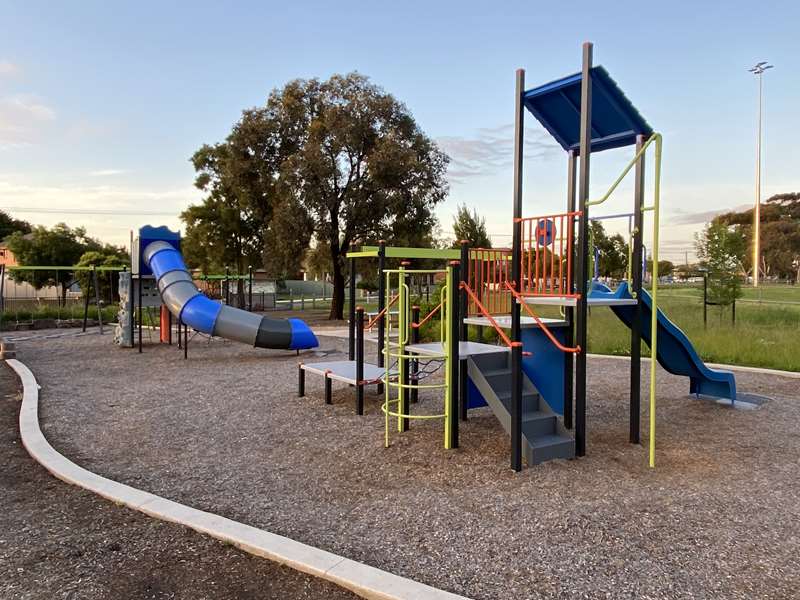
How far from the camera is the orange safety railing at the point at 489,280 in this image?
22.2 feet

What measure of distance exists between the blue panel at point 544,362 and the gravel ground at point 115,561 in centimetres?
341

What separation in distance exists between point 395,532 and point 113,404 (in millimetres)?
5558

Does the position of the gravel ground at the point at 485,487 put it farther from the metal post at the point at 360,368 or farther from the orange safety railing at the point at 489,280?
the orange safety railing at the point at 489,280

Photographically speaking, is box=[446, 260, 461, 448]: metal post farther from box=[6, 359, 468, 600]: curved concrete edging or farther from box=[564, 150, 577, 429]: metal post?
box=[6, 359, 468, 600]: curved concrete edging

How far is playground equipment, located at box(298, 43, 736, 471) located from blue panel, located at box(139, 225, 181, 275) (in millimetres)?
9843

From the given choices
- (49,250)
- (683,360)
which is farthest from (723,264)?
(49,250)

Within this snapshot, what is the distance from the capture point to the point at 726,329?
14.2m

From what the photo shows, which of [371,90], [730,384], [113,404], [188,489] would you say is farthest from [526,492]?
[371,90]

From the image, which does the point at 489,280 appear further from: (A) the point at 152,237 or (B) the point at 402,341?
(A) the point at 152,237

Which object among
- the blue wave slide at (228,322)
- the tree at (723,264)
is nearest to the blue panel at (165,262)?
the blue wave slide at (228,322)

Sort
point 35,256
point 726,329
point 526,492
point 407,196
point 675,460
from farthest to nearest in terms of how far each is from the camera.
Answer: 1. point 35,256
2. point 407,196
3. point 726,329
4. point 675,460
5. point 526,492

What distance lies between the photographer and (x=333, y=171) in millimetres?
22000

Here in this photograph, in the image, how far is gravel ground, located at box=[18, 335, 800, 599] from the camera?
3.17m

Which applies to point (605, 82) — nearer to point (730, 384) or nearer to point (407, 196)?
point (730, 384)
